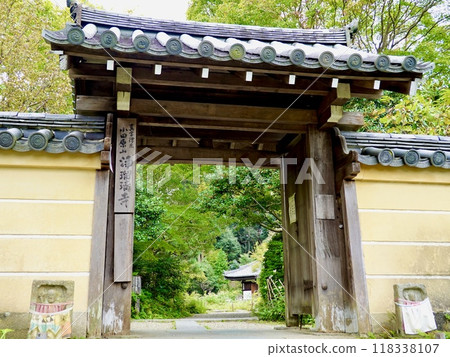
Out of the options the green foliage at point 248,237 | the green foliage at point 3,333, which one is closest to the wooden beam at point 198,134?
the green foliage at point 3,333

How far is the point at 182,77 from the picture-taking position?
468 centimetres

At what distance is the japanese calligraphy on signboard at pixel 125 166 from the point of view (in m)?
4.68

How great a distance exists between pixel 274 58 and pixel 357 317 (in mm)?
3079

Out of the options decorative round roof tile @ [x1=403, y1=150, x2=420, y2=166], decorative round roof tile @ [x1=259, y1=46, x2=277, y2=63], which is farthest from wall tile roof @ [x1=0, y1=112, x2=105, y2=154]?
decorative round roof tile @ [x1=403, y1=150, x2=420, y2=166]

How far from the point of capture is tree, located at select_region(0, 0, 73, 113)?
1286 cm

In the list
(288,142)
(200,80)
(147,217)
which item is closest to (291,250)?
(288,142)

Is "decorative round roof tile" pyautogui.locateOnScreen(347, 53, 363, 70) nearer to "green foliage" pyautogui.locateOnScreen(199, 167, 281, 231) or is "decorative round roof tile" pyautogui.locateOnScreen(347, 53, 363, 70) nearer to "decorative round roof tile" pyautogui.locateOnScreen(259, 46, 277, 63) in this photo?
"decorative round roof tile" pyautogui.locateOnScreen(259, 46, 277, 63)

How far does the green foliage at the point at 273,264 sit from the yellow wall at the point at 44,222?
986 cm

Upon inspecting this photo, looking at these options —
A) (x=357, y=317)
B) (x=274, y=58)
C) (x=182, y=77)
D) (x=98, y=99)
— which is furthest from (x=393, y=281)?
(x=98, y=99)

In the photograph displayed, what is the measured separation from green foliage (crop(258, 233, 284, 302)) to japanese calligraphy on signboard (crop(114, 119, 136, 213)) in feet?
30.9

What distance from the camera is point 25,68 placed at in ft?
42.4

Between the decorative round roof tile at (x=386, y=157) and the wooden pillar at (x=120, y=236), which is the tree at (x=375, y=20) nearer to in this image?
the decorative round roof tile at (x=386, y=157)

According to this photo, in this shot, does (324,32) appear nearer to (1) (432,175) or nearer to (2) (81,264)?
(1) (432,175)

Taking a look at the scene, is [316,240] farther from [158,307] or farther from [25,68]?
[158,307]
